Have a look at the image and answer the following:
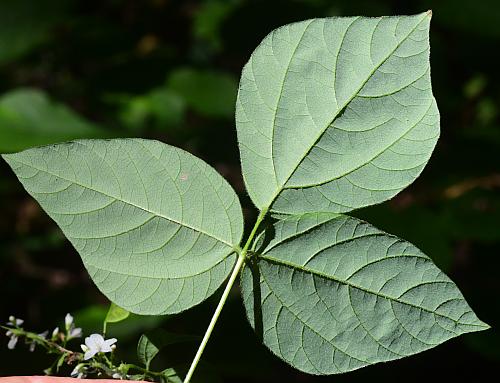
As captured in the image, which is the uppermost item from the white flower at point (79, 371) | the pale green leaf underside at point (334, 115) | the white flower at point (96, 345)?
the pale green leaf underside at point (334, 115)

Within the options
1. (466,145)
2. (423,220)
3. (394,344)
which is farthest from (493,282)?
(394,344)

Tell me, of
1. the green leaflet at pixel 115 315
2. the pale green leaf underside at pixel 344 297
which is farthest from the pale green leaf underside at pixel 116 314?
the pale green leaf underside at pixel 344 297

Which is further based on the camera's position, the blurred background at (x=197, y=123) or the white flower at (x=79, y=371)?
the blurred background at (x=197, y=123)

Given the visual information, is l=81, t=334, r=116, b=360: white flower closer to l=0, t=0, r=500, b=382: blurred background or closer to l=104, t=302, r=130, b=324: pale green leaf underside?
l=104, t=302, r=130, b=324: pale green leaf underside

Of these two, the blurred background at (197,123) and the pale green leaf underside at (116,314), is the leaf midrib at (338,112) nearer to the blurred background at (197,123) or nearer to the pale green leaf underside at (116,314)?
the pale green leaf underside at (116,314)

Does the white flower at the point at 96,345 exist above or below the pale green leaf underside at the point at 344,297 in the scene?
below

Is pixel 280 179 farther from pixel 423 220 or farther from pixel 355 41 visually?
pixel 423 220

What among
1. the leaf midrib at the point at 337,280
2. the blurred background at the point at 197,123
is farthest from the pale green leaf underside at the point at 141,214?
the blurred background at the point at 197,123
